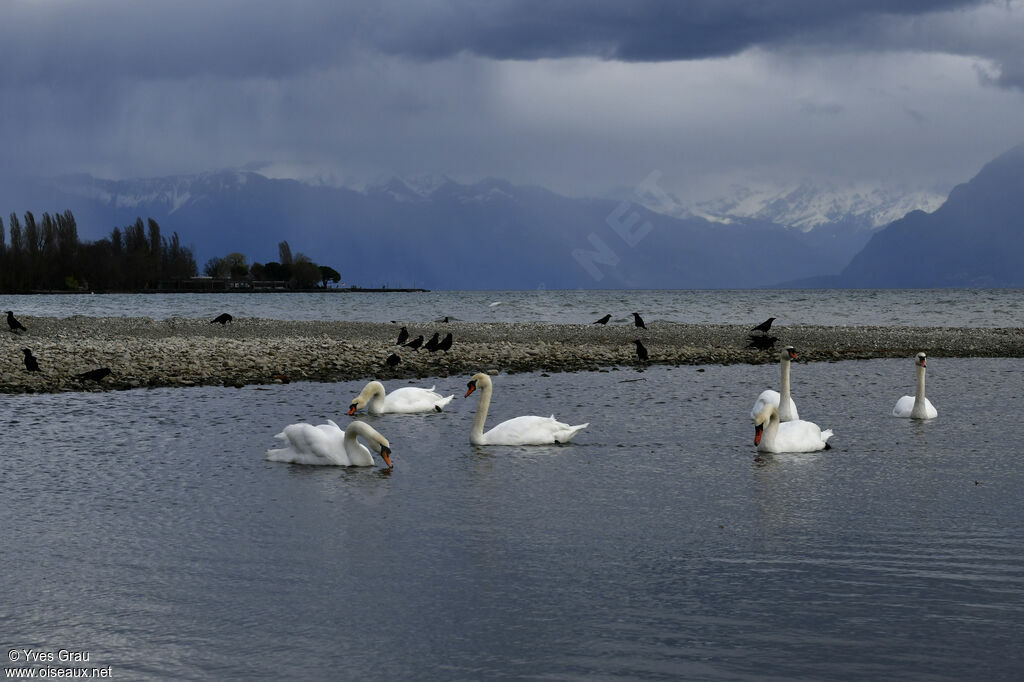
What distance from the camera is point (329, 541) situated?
9.20 m

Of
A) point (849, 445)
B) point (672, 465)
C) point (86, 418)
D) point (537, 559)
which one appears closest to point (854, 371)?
point (849, 445)

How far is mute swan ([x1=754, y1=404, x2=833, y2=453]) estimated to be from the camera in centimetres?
1395

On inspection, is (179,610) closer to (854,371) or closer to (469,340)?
(854,371)

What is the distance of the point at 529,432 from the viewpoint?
14.7 m

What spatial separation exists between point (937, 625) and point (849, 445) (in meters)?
8.32

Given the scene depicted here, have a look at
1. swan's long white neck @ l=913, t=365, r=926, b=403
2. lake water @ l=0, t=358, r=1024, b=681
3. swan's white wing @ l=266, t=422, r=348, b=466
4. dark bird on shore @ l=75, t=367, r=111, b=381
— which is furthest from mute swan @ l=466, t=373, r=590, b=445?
dark bird on shore @ l=75, t=367, r=111, b=381

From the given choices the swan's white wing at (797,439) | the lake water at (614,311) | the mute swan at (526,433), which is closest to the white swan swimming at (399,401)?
the mute swan at (526,433)

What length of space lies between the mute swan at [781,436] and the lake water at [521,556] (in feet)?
1.31

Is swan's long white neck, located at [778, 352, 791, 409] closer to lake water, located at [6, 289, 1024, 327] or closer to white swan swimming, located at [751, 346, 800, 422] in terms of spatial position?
white swan swimming, located at [751, 346, 800, 422]

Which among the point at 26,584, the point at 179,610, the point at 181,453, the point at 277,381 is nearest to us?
the point at 179,610

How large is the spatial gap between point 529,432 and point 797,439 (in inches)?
140

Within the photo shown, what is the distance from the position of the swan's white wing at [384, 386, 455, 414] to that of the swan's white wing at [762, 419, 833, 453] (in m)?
6.35

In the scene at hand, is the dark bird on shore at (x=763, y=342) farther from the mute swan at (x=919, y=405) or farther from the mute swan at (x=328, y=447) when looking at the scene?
the mute swan at (x=328, y=447)

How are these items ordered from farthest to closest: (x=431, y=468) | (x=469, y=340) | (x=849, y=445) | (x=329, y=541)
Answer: (x=469, y=340), (x=849, y=445), (x=431, y=468), (x=329, y=541)
